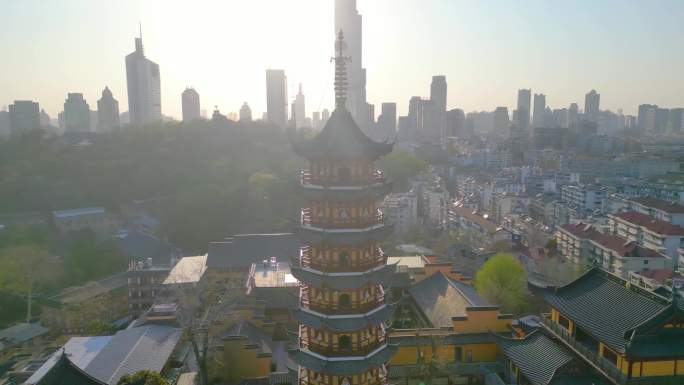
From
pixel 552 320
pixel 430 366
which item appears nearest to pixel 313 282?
pixel 430 366

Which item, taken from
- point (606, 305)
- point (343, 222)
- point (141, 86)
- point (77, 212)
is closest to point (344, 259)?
point (343, 222)

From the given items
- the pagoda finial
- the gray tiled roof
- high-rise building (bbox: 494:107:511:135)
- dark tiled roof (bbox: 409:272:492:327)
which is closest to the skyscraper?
the gray tiled roof

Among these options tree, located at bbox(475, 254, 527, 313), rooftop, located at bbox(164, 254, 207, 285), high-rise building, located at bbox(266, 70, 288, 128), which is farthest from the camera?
high-rise building, located at bbox(266, 70, 288, 128)

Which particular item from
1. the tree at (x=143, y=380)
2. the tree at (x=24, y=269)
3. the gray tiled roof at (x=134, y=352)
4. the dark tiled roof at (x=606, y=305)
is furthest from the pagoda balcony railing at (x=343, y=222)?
the tree at (x=24, y=269)

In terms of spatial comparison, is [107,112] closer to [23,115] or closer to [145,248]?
[23,115]

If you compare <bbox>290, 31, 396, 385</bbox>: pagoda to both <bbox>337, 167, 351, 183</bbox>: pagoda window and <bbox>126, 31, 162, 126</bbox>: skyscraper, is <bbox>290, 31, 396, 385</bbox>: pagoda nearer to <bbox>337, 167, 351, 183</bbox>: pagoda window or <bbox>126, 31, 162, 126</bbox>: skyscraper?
<bbox>337, 167, 351, 183</bbox>: pagoda window

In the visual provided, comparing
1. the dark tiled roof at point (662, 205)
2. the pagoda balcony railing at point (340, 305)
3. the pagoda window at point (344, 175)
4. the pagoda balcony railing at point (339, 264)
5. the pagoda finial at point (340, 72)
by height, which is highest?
the pagoda finial at point (340, 72)

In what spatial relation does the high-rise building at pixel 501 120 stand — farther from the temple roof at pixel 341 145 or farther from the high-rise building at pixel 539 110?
the temple roof at pixel 341 145
